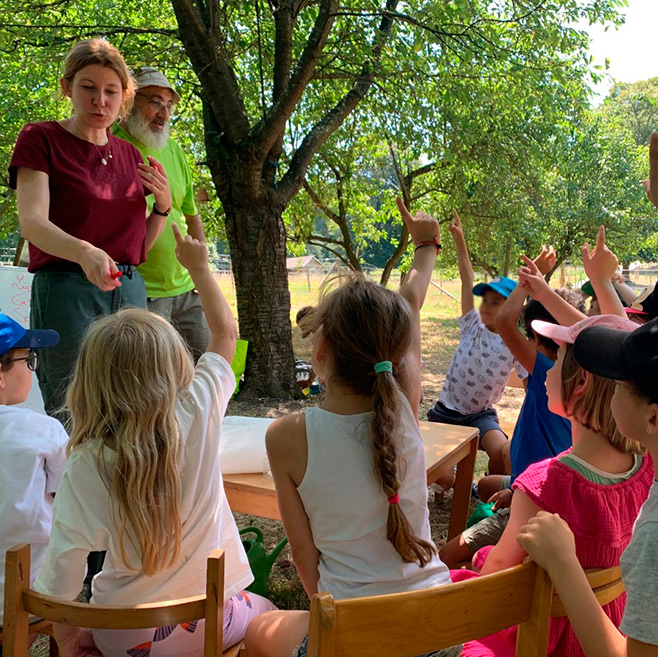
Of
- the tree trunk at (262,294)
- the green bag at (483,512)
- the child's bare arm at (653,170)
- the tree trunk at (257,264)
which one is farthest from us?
the tree trunk at (262,294)

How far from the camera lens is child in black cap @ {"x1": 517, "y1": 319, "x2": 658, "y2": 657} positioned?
1125 mm

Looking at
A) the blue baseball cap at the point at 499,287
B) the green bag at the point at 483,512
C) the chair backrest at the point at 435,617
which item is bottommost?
the green bag at the point at 483,512

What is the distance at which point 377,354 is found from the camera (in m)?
1.65

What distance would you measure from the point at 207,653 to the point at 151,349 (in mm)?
711

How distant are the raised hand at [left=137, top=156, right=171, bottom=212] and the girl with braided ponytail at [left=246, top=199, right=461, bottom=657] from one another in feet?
4.00

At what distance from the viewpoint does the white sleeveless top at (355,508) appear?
5.16 feet

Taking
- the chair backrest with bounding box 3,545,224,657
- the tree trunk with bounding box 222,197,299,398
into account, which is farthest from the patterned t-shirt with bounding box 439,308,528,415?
the tree trunk with bounding box 222,197,299,398

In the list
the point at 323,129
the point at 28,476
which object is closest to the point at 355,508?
the point at 28,476

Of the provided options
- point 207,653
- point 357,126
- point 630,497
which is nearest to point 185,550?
point 207,653

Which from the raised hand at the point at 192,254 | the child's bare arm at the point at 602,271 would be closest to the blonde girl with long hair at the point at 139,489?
the raised hand at the point at 192,254

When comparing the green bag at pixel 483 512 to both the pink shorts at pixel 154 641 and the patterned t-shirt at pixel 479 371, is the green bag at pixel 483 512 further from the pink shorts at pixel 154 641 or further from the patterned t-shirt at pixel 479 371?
the pink shorts at pixel 154 641

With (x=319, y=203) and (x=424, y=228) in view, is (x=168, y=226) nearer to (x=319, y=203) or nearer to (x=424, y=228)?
(x=424, y=228)

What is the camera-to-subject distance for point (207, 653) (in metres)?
1.35

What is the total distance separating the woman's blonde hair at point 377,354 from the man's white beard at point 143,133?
2069 mm
